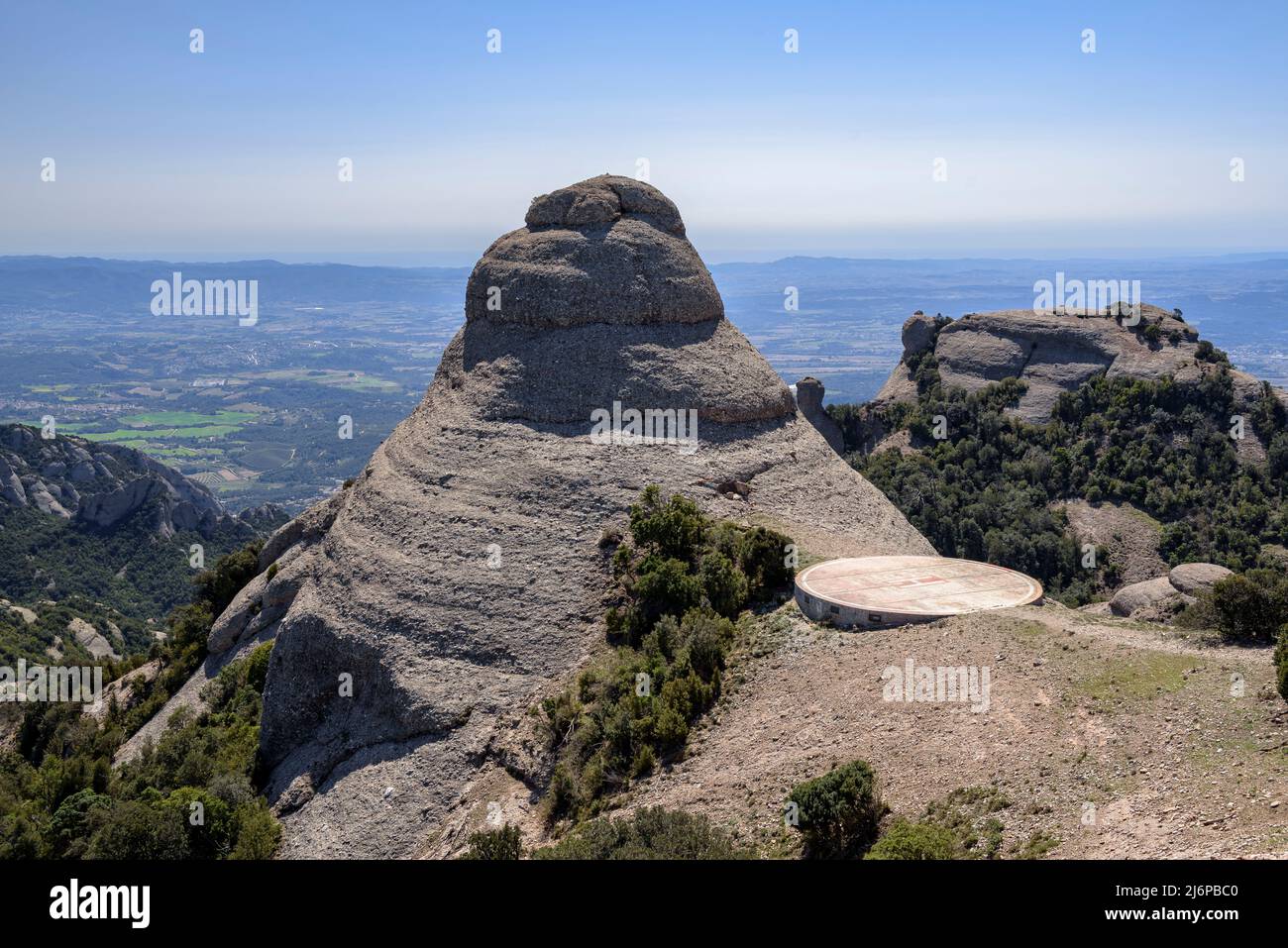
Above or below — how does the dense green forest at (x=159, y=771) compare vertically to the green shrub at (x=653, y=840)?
below

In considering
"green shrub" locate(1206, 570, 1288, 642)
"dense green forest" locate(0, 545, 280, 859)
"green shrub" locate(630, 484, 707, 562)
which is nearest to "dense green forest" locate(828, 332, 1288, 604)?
"green shrub" locate(630, 484, 707, 562)

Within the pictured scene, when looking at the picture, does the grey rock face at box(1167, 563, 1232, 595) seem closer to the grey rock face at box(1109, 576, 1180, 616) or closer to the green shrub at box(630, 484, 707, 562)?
the grey rock face at box(1109, 576, 1180, 616)

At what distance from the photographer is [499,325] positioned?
32.9 m

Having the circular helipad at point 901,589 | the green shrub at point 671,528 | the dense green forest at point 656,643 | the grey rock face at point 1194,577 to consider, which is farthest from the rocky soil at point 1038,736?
the grey rock face at point 1194,577

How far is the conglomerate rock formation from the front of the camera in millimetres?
24578

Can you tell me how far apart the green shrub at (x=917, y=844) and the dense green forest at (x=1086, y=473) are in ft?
106

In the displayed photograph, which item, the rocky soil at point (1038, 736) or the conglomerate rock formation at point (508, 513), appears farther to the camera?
the conglomerate rock formation at point (508, 513)

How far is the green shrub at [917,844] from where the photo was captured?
15.5m

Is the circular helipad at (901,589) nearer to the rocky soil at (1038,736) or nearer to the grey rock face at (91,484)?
the rocky soil at (1038,736)

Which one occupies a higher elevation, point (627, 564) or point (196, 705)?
point (627, 564)

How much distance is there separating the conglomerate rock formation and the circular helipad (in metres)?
1.95

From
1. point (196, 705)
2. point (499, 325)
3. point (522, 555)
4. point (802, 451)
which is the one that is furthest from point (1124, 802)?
point (196, 705)

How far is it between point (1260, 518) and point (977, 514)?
1289 centimetres
